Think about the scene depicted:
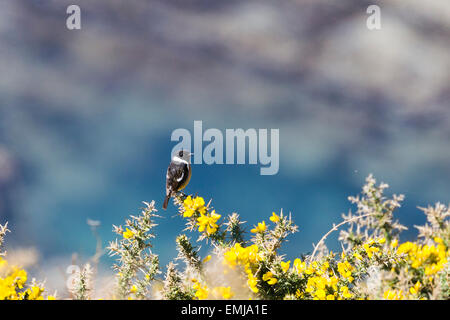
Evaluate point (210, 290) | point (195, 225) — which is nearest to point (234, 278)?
point (210, 290)

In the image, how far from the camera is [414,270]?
1761 millimetres

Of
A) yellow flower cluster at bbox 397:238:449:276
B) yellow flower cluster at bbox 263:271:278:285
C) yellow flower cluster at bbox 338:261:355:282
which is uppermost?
yellow flower cluster at bbox 397:238:449:276

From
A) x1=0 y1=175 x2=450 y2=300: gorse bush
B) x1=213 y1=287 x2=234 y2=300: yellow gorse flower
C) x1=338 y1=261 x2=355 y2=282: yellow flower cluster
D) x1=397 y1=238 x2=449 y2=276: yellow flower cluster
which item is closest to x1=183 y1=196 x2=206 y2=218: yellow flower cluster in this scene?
x1=0 y1=175 x2=450 y2=300: gorse bush

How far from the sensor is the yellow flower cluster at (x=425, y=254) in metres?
1.71

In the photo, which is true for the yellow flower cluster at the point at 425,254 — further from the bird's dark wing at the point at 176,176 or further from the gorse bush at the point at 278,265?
the bird's dark wing at the point at 176,176

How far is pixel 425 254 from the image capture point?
1.74 metres

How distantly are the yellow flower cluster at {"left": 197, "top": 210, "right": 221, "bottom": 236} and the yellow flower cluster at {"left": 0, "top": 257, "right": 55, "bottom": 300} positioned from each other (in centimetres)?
90

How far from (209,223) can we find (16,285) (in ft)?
3.52

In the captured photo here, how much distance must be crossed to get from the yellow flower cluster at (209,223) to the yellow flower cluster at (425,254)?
1.07 meters

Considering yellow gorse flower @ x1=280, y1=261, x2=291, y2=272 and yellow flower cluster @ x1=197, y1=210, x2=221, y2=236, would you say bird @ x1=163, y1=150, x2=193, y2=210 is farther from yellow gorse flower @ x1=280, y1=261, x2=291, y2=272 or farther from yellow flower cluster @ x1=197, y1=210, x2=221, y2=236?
yellow gorse flower @ x1=280, y1=261, x2=291, y2=272

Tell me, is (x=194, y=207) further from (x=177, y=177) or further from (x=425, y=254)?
(x=425, y=254)

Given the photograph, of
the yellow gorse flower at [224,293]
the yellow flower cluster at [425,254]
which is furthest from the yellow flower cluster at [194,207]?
the yellow flower cluster at [425,254]

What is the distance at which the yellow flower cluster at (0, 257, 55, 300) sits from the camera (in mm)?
1479
